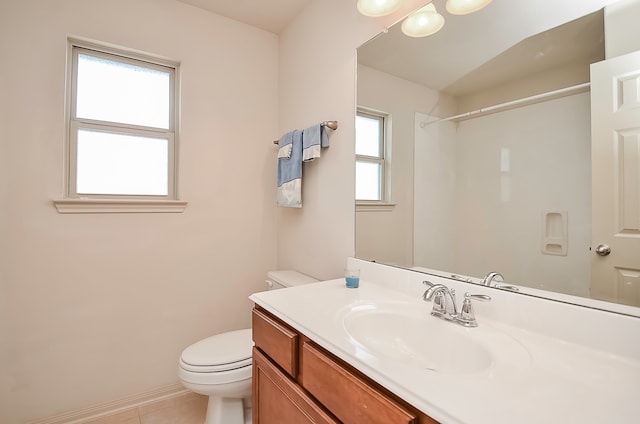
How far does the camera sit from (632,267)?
76 centimetres

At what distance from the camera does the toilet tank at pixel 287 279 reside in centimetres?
180

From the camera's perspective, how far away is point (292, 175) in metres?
1.90

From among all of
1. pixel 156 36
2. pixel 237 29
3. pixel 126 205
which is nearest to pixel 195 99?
pixel 156 36

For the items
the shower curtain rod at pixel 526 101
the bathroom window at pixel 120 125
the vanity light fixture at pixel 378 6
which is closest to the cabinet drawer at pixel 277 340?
the shower curtain rod at pixel 526 101

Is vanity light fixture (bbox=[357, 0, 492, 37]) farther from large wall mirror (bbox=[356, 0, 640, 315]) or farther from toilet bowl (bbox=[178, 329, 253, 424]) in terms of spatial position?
toilet bowl (bbox=[178, 329, 253, 424])

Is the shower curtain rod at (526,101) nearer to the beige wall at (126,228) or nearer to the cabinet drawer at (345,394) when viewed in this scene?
the cabinet drawer at (345,394)

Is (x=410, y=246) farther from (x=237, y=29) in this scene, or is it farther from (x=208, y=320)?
(x=237, y=29)

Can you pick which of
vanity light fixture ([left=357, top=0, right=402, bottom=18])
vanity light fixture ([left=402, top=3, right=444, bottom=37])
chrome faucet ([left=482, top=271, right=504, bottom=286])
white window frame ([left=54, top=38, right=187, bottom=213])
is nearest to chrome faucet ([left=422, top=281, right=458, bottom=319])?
chrome faucet ([left=482, top=271, right=504, bottom=286])

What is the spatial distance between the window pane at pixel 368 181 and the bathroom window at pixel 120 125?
48.4 inches

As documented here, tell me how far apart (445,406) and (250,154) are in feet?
6.41

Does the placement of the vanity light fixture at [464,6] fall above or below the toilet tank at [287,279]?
above

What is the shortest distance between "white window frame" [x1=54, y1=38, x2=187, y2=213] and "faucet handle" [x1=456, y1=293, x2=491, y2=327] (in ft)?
Answer: 5.52

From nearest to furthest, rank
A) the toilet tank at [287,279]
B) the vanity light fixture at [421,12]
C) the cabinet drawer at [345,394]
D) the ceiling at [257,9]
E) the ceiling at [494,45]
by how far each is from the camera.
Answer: the cabinet drawer at [345,394] → the ceiling at [494,45] → the vanity light fixture at [421,12] → the toilet tank at [287,279] → the ceiling at [257,9]

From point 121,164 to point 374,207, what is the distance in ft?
5.12
